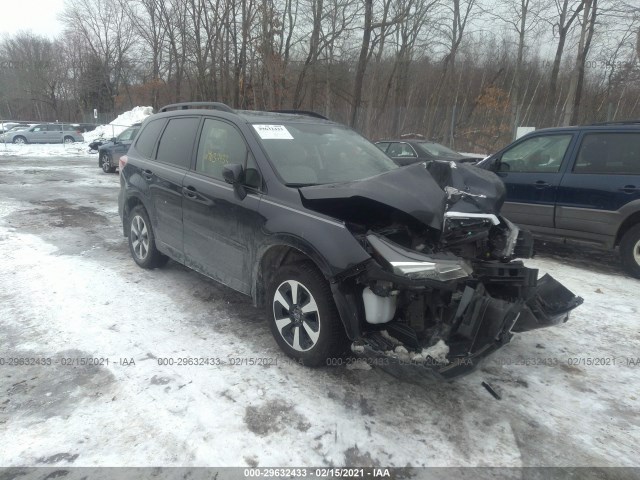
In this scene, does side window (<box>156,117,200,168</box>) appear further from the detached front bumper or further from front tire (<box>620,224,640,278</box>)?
front tire (<box>620,224,640,278</box>)

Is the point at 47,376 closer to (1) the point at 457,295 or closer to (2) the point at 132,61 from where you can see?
(1) the point at 457,295

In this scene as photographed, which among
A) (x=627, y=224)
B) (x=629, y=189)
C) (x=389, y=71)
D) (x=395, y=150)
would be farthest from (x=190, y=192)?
(x=389, y=71)

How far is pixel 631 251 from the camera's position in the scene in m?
5.53

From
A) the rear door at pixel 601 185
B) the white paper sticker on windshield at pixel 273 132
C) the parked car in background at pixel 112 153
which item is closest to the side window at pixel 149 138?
the white paper sticker on windshield at pixel 273 132

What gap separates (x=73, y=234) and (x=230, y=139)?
4378 millimetres

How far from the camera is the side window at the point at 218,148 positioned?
13.0 feet

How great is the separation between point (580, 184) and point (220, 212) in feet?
15.3

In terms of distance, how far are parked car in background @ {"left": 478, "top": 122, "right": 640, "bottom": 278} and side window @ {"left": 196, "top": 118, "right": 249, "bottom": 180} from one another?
427cm

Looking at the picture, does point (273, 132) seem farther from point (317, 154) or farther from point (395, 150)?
point (395, 150)

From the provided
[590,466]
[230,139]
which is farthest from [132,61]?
[590,466]

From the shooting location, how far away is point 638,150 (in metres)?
5.43

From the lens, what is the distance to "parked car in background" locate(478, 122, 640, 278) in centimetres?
548

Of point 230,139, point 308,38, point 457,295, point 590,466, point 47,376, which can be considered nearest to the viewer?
point 590,466

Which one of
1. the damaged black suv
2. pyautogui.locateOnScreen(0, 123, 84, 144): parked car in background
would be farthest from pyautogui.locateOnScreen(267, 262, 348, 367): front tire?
pyautogui.locateOnScreen(0, 123, 84, 144): parked car in background
